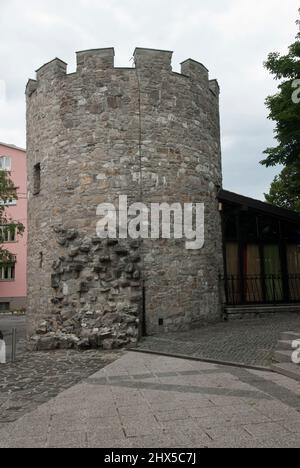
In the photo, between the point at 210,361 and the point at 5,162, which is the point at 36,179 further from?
the point at 5,162

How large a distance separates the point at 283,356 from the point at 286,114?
6680 millimetres

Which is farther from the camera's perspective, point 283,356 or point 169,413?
point 283,356

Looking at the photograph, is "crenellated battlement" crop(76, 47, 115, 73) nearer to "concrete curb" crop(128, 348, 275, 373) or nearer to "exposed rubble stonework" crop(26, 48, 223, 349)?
"exposed rubble stonework" crop(26, 48, 223, 349)

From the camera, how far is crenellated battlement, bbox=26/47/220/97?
32.4 ft

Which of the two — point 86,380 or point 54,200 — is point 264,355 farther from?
point 54,200

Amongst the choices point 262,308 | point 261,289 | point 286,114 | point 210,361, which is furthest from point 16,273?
point 210,361

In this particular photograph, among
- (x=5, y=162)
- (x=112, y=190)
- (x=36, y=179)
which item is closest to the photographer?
(x=112, y=190)

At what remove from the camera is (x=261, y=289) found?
477 inches

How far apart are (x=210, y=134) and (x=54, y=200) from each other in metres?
4.83

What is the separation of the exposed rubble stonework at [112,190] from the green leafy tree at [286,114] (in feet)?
6.99

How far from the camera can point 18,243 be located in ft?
90.7

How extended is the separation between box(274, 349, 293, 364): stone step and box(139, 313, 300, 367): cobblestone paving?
129mm

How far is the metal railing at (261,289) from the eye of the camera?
465 inches

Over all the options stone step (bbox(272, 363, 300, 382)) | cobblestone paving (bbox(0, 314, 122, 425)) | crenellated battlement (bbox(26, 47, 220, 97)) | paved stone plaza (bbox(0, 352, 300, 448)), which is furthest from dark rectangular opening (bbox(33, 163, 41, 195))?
stone step (bbox(272, 363, 300, 382))
